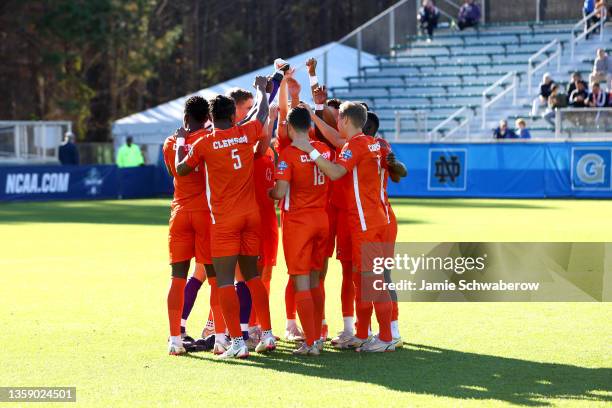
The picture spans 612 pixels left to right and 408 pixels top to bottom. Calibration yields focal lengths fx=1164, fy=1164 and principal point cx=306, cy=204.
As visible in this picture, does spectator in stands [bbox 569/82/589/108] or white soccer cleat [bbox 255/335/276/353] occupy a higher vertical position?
spectator in stands [bbox 569/82/589/108]

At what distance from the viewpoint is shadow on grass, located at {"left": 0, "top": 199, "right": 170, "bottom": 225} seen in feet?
83.8

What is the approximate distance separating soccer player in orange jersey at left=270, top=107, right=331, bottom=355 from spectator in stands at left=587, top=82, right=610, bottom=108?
77.6ft

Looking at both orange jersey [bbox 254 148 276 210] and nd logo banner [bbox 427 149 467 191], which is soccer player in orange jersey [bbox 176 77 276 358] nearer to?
orange jersey [bbox 254 148 276 210]

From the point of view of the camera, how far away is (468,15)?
4319 centimetres

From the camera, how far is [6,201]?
33.2m

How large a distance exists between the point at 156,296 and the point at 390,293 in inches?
166

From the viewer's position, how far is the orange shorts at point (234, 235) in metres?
9.56

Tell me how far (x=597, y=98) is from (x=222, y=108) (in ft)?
79.4

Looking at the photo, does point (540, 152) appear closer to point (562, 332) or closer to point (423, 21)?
point (423, 21)

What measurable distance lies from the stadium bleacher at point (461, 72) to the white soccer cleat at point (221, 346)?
26312 mm

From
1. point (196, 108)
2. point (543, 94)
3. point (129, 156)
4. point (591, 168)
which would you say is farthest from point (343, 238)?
point (129, 156)

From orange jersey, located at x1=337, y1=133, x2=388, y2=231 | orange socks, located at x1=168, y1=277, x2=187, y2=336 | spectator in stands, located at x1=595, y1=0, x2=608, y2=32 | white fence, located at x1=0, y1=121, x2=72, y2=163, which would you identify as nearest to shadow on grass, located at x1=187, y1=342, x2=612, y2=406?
orange socks, located at x1=168, y1=277, x2=187, y2=336

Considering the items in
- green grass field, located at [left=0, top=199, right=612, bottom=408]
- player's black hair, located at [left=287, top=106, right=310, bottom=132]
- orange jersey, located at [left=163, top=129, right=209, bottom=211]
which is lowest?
green grass field, located at [left=0, top=199, right=612, bottom=408]

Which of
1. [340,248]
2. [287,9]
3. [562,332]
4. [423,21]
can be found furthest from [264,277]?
[287,9]
